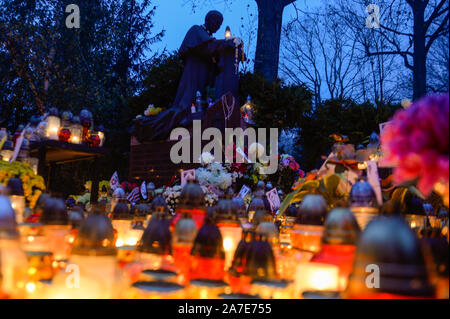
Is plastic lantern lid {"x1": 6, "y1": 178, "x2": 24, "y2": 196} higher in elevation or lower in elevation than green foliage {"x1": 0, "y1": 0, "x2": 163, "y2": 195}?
lower

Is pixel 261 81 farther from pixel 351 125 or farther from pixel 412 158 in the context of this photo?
pixel 412 158

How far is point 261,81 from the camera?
596cm

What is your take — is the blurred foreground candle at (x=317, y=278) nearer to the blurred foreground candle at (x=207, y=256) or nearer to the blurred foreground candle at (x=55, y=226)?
the blurred foreground candle at (x=207, y=256)

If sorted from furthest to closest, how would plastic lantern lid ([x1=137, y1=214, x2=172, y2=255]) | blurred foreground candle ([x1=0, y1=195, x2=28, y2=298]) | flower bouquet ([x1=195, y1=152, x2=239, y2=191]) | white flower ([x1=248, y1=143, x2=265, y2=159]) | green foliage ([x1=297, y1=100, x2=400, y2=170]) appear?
green foliage ([x1=297, y1=100, x2=400, y2=170])
white flower ([x1=248, y1=143, x2=265, y2=159])
flower bouquet ([x1=195, y1=152, x2=239, y2=191])
plastic lantern lid ([x1=137, y1=214, x2=172, y2=255])
blurred foreground candle ([x1=0, y1=195, x2=28, y2=298])

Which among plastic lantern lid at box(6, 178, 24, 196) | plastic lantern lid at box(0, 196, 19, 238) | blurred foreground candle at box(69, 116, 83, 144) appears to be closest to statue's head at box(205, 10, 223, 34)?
blurred foreground candle at box(69, 116, 83, 144)

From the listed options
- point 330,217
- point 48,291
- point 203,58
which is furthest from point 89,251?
point 203,58

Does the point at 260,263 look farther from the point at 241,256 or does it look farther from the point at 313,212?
the point at 313,212

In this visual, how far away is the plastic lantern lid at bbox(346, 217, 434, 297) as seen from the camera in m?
0.57

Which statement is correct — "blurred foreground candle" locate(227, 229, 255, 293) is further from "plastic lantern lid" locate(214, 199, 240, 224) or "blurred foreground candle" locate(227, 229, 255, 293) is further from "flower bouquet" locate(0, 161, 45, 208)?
"flower bouquet" locate(0, 161, 45, 208)

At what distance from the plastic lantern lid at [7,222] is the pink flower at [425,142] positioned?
2.74 feet

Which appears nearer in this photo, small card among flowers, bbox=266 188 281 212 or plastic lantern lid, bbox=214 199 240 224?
plastic lantern lid, bbox=214 199 240 224

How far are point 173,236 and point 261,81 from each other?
5225 mm

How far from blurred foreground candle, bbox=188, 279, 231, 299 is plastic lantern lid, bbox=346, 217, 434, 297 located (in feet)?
1.00

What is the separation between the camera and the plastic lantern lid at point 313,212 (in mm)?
1055
